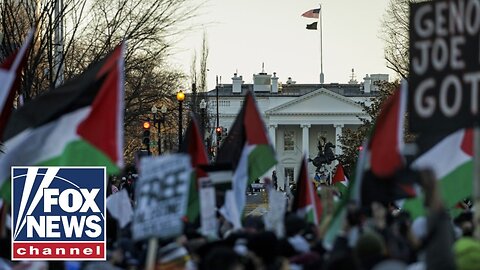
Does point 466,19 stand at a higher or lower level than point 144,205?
higher

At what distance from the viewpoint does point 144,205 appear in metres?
10.2

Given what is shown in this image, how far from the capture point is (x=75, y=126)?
468 inches

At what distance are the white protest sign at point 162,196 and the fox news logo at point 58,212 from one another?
25.8ft

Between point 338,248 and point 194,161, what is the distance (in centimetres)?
505

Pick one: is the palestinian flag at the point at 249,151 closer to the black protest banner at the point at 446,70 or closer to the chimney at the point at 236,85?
the black protest banner at the point at 446,70

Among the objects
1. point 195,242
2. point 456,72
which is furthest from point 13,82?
point 456,72

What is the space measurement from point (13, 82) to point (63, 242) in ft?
19.6

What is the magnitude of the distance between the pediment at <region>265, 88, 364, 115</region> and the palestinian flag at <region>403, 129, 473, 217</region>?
146679mm

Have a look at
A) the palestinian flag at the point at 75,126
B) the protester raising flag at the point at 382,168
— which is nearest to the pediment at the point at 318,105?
the palestinian flag at the point at 75,126

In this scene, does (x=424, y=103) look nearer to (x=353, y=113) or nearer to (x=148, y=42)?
(x=148, y=42)

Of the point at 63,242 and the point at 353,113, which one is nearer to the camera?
the point at 63,242

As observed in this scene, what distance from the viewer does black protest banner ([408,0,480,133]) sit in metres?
11.1

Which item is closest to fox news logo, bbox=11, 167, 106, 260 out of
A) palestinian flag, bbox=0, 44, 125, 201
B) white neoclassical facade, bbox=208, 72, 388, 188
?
palestinian flag, bbox=0, 44, 125, 201

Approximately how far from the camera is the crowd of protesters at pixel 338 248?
387 inches
